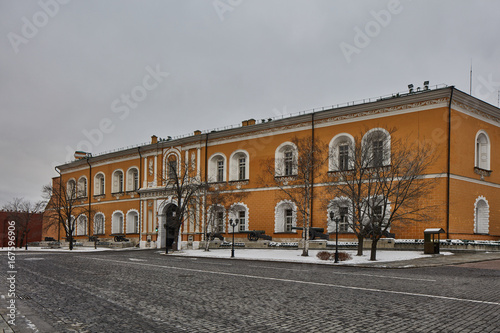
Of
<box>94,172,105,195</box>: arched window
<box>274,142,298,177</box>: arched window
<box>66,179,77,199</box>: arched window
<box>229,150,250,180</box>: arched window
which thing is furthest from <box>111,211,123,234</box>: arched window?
<box>274,142,298,177</box>: arched window

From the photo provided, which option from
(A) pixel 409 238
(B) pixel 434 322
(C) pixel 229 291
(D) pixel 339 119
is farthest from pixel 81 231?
(B) pixel 434 322

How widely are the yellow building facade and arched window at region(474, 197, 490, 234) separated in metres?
0.06

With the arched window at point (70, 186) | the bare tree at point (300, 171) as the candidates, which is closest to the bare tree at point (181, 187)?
the bare tree at point (300, 171)

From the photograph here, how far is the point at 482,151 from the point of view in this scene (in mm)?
29906

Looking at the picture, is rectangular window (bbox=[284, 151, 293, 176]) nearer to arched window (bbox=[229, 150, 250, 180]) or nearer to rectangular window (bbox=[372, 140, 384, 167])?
arched window (bbox=[229, 150, 250, 180])

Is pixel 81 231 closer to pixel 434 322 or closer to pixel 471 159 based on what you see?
pixel 471 159

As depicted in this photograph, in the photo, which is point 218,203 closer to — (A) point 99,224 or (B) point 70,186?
(A) point 99,224

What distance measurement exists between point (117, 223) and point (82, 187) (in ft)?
29.5

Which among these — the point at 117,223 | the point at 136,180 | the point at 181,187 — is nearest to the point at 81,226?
the point at 117,223

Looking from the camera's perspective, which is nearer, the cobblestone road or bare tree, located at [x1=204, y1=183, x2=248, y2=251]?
the cobblestone road

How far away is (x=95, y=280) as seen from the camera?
12.8 meters

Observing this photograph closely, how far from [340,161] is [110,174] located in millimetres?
30333

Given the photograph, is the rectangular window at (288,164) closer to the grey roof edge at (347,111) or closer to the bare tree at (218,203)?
the grey roof edge at (347,111)

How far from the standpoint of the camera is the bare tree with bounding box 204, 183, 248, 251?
34.4 m
